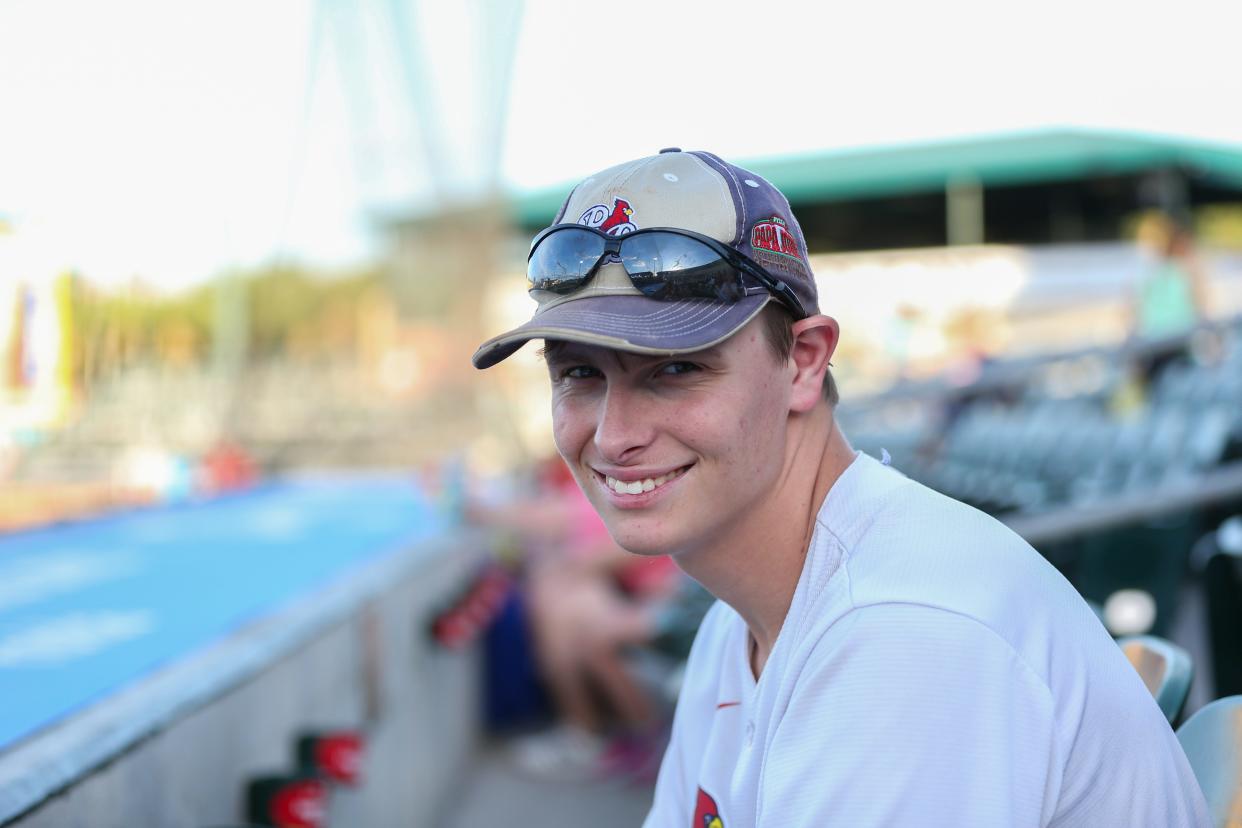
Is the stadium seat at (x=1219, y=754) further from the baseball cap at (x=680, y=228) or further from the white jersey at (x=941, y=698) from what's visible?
the baseball cap at (x=680, y=228)

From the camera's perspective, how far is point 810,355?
3.93 ft

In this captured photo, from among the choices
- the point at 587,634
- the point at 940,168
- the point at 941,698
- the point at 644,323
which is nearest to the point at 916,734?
the point at 941,698

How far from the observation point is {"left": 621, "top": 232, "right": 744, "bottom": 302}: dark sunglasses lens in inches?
42.9

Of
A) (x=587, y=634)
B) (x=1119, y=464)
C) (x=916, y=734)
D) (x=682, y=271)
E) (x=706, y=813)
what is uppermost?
(x=682, y=271)

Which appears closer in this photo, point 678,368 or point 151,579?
point 678,368

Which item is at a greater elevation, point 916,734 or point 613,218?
point 613,218

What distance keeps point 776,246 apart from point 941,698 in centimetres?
52

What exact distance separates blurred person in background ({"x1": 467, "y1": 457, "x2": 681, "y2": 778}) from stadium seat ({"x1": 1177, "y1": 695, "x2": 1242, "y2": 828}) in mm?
2995

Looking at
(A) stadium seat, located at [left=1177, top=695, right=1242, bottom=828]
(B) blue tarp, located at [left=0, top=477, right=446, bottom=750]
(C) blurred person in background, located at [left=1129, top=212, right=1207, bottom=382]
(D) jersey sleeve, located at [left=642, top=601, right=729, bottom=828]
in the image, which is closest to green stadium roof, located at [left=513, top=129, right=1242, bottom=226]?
(C) blurred person in background, located at [left=1129, top=212, right=1207, bottom=382]

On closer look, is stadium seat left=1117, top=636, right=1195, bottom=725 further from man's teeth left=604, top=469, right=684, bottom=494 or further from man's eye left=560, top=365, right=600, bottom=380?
man's eye left=560, top=365, right=600, bottom=380

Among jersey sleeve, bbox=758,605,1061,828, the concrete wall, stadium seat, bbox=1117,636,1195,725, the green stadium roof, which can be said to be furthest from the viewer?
the green stadium roof

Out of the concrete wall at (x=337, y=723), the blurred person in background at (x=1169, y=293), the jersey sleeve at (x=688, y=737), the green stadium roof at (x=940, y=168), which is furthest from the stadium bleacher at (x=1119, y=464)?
the green stadium roof at (x=940, y=168)

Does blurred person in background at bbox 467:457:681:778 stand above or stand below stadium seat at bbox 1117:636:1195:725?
below

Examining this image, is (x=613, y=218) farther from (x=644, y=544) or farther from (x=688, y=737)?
(x=688, y=737)
